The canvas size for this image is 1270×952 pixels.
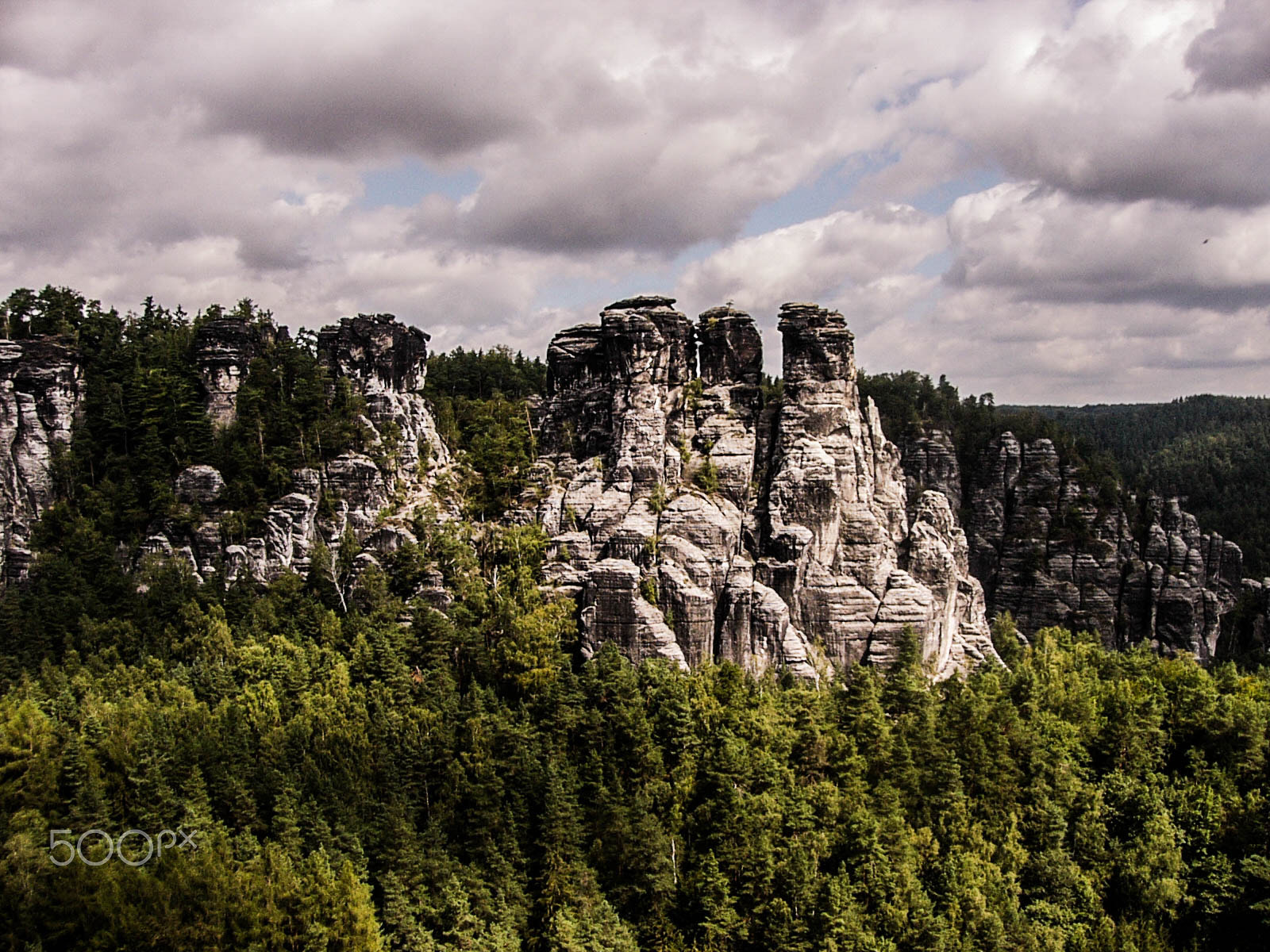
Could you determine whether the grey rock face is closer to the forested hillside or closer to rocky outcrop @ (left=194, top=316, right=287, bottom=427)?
the forested hillside

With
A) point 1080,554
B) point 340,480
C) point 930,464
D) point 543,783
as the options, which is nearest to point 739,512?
point 543,783

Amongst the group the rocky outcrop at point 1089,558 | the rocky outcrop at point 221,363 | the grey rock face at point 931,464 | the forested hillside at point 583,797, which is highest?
the rocky outcrop at point 221,363

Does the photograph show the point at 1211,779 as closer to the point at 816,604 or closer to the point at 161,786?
the point at 816,604

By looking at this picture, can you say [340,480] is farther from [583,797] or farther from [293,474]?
[583,797]

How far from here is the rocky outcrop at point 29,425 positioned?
219 ft

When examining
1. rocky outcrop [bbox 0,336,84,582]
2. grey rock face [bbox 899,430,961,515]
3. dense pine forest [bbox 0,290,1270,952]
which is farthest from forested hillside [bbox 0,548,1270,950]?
grey rock face [bbox 899,430,961,515]

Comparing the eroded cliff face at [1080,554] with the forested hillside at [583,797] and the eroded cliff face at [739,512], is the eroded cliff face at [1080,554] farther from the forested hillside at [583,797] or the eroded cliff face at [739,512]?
the forested hillside at [583,797]

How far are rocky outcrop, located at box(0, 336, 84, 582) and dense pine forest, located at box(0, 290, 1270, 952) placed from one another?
7868mm

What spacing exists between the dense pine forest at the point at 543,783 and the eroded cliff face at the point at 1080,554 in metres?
45.6

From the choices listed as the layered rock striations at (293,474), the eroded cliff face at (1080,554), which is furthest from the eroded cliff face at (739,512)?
the eroded cliff face at (1080,554)

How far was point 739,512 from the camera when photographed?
6016cm

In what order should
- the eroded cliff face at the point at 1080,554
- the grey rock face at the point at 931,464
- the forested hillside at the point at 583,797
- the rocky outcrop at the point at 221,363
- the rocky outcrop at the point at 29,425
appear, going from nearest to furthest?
the forested hillside at the point at 583,797, the rocky outcrop at the point at 29,425, the rocky outcrop at the point at 221,363, the eroded cliff face at the point at 1080,554, the grey rock face at the point at 931,464

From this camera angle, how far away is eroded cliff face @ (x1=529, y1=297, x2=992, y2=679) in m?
55.2

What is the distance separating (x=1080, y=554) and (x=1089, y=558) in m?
1.08
